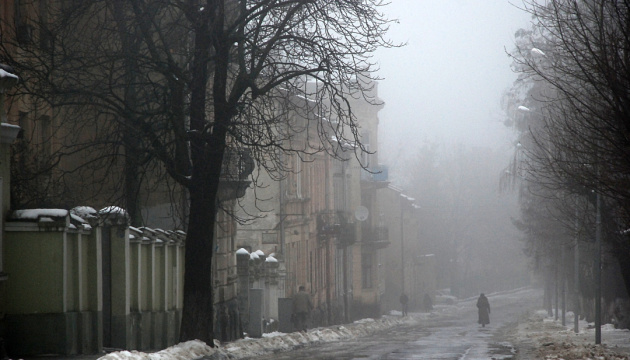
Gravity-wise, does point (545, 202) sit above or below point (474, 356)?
above

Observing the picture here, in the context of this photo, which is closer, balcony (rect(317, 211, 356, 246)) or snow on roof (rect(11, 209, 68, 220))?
snow on roof (rect(11, 209, 68, 220))

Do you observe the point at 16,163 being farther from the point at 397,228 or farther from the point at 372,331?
the point at 397,228

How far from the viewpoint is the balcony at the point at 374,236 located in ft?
220

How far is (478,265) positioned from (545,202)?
3239 inches

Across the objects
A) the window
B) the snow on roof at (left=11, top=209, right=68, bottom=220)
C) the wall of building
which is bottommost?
the window

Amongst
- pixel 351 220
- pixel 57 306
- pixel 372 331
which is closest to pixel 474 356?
pixel 57 306

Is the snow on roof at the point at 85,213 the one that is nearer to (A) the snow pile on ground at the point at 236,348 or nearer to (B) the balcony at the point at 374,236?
(A) the snow pile on ground at the point at 236,348

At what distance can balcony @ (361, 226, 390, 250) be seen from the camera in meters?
67.1

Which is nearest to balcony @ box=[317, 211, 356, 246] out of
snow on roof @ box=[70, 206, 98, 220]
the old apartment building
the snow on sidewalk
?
the old apartment building

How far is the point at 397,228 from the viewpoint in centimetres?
8869

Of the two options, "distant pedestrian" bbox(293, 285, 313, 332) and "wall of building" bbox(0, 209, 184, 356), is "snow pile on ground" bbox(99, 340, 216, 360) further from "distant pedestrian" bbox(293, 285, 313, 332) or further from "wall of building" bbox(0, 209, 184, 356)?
"distant pedestrian" bbox(293, 285, 313, 332)

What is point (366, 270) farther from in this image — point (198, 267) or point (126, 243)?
point (126, 243)

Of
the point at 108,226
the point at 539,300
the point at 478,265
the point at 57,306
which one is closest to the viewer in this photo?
the point at 57,306

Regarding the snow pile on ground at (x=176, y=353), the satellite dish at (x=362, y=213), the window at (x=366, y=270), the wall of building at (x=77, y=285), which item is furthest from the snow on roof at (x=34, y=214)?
the window at (x=366, y=270)
